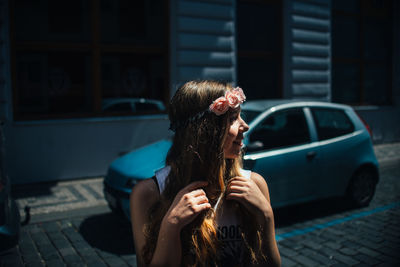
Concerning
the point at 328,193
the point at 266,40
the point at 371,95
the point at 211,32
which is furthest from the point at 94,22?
the point at 371,95

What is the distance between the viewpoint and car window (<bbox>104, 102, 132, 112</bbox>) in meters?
8.43

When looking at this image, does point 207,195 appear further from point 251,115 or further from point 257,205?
point 251,115

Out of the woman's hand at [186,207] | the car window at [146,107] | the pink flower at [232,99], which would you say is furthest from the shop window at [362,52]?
the woman's hand at [186,207]

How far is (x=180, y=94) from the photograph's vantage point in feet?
5.54

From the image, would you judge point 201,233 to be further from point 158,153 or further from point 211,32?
point 211,32

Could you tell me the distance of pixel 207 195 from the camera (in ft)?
5.65

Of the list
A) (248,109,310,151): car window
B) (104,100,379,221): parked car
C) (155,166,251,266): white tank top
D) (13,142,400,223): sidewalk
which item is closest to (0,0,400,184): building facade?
(13,142,400,223): sidewalk

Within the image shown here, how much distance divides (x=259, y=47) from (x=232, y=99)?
32.3ft

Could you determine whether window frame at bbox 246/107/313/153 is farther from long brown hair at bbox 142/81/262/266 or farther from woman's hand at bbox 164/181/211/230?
woman's hand at bbox 164/181/211/230

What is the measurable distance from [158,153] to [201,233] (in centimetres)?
355

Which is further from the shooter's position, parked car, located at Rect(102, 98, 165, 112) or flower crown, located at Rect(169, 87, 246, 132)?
parked car, located at Rect(102, 98, 165, 112)

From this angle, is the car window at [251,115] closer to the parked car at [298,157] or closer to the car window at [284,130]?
the parked car at [298,157]

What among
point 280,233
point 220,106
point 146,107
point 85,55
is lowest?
point 280,233

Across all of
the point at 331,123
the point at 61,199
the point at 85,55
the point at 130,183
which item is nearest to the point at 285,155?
the point at 331,123
